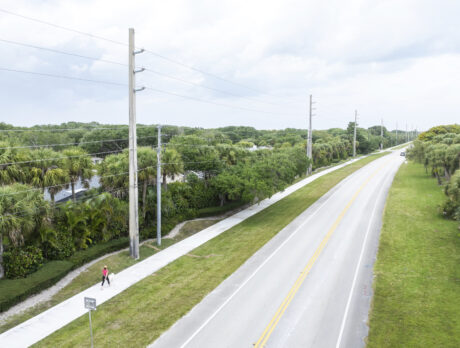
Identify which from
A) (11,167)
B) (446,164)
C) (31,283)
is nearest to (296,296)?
(31,283)

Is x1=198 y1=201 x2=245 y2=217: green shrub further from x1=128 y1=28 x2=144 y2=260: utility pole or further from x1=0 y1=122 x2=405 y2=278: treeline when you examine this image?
x1=128 y1=28 x2=144 y2=260: utility pole

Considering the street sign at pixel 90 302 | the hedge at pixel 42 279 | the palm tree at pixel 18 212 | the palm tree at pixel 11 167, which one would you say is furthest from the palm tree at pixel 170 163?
the street sign at pixel 90 302

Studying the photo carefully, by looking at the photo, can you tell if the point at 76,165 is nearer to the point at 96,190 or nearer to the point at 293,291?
the point at 96,190

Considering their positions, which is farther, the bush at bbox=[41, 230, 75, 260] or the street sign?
the bush at bbox=[41, 230, 75, 260]

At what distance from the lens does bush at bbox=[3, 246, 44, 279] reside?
1912 centimetres

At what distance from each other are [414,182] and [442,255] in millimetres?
29887

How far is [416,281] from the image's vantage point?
19594 mm

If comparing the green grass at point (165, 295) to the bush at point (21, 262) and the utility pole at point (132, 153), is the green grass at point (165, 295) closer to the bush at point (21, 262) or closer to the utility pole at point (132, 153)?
the utility pole at point (132, 153)

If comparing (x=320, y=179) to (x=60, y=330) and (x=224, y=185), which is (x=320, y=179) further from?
(x=60, y=330)

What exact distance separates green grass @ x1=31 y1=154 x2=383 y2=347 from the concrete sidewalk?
1.83ft

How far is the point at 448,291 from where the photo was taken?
18297 mm

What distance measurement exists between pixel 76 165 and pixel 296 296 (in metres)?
17.1

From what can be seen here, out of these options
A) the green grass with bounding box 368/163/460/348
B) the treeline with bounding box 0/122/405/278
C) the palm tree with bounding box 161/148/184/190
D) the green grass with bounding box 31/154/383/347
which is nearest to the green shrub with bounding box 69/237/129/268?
the treeline with bounding box 0/122/405/278

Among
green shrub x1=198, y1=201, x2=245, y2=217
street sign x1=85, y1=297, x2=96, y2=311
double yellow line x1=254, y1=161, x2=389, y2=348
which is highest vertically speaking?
street sign x1=85, y1=297, x2=96, y2=311
